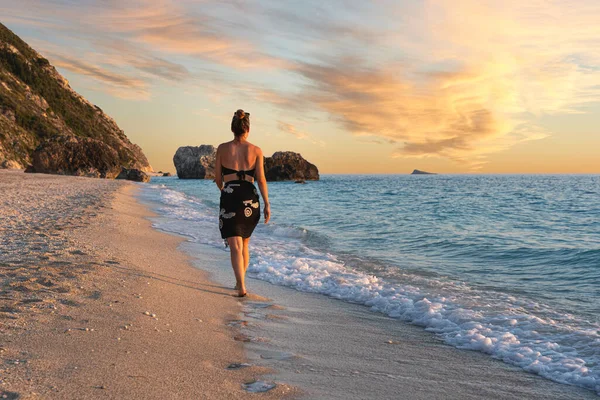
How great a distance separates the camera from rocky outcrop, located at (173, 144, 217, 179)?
12588 cm

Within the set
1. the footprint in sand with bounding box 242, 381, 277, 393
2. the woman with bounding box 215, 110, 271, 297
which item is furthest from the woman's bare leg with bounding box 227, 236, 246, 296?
the footprint in sand with bounding box 242, 381, 277, 393

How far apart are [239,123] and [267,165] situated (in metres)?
113

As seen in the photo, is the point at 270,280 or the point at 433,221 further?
the point at 433,221

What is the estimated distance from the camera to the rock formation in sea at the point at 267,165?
117 meters

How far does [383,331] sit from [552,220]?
67.9ft

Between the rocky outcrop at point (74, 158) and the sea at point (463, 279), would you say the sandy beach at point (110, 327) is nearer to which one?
the sea at point (463, 279)

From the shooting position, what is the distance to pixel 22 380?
2709 millimetres

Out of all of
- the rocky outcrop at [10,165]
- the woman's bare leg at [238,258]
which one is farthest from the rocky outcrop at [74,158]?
the woman's bare leg at [238,258]

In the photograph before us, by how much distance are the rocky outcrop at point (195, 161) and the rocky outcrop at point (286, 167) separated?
61.9 feet

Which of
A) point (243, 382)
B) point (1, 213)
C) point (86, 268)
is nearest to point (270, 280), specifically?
point (86, 268)

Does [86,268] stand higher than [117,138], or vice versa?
[117,138]

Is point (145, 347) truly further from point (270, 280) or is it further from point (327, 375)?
point (270, 280)

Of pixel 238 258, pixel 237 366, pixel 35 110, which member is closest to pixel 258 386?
pixel 237 366

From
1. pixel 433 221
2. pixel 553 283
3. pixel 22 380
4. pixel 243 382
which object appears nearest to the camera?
pixel 22 380
